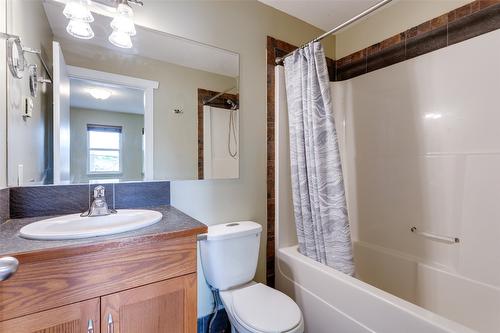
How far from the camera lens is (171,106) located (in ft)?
4.95

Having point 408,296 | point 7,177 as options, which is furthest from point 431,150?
point 7,177

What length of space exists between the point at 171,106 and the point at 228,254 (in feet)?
3.15

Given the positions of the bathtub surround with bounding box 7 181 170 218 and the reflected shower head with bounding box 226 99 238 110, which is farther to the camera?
the reflected shower head with bounding box 226 99 238 110

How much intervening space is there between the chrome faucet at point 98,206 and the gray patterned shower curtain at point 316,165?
117 cm

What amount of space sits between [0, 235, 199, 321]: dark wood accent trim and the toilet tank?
458 mm

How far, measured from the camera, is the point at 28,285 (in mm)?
716

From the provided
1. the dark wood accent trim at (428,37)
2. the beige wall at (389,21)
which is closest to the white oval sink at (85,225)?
the dark wood accent trim at (428,37)

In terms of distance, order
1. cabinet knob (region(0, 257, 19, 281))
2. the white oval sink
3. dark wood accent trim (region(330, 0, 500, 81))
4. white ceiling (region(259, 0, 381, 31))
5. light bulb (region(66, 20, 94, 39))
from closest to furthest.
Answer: cabinet knob (region(0, 257, 19, 281))
the white oval sink
light bulb (region(66, 20, 94, 39))
dark wood accent trim (region(330, 0, 500, 81))
white ceiling (region(259, 0, 381, 31))

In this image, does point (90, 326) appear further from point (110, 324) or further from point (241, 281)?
point (241, 281)

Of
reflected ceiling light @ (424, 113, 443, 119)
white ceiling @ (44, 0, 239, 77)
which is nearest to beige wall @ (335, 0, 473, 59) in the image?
reflected ceiling light @ (424, 113, 443, 119)

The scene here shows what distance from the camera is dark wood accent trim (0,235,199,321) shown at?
2.32 feet

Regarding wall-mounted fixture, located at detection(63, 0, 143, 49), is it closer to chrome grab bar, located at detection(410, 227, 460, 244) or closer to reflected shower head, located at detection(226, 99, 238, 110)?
reflected shower head, located at detection(226, 99, 238, 110)

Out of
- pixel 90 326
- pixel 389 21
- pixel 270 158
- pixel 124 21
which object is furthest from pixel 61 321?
pixel 389 21

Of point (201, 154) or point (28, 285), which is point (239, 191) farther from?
point (28, 285)
